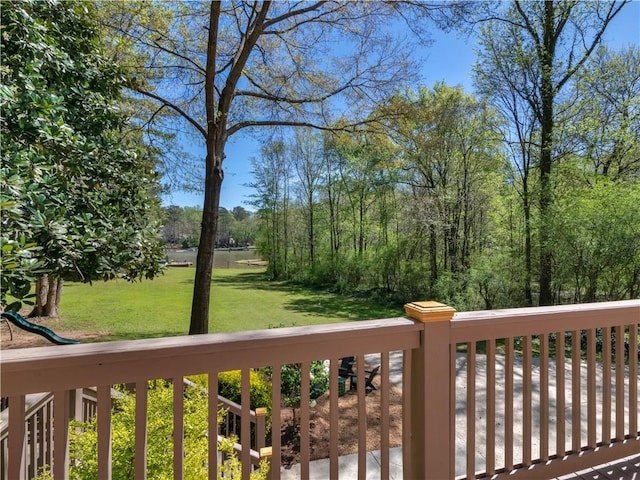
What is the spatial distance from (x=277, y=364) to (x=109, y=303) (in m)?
12.2

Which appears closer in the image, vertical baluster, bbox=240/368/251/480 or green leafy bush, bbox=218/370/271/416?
vertical baluster, bbox=240/368/251/480

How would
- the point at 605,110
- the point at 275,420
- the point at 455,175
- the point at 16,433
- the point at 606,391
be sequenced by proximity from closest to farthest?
the point at 16,433 < the point at 275,420 < the point at 606,391 < the point at 605,110 < the point at 455,175

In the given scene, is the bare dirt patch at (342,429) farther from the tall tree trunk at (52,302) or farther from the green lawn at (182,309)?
the tall tree trunk at (52,302)

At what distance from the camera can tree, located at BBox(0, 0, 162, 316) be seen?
1.40 meters

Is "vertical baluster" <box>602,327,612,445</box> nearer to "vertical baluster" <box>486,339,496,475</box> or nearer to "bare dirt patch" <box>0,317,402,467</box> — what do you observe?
"vertical baluster" <box>486,339,496,475</box>

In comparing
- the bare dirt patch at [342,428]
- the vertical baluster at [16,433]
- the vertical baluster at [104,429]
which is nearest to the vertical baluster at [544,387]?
the bare dirt patch at [342,428]

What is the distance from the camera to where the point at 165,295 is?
44.4 ft

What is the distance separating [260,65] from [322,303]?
866 centimetres

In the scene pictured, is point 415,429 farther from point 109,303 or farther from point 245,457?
point 109,303

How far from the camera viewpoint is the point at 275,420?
1.29m

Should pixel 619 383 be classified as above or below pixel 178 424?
below

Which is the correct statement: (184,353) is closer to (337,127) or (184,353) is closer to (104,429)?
(104,429)

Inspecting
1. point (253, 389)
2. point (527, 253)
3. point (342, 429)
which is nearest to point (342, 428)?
point (342, 429)

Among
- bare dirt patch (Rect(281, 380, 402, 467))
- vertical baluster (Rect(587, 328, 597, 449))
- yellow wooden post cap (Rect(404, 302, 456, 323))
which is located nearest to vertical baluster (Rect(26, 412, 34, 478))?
bare dirt patch (Rect(281, 380, 402, 467))
